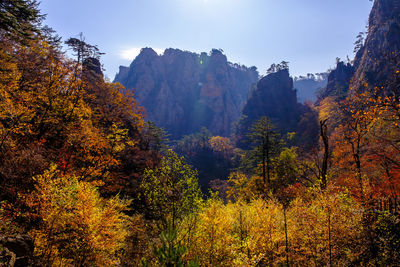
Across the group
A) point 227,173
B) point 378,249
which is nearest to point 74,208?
point 378,249

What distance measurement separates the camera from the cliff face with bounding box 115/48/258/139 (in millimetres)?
144875

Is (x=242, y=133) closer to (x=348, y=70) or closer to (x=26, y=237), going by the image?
(x=348, y=70)

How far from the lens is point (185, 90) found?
155250 millimetres

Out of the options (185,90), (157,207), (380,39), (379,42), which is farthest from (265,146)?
(185,90)

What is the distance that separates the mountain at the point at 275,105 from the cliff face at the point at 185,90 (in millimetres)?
36083

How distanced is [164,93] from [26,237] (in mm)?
144347

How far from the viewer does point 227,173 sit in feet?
248

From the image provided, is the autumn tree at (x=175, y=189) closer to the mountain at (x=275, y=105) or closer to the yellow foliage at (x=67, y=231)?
the yellow foliage at (x=67, y=231)

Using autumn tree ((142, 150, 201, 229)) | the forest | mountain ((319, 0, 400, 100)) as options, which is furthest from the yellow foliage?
mountain ((319, 0, 400, 100))

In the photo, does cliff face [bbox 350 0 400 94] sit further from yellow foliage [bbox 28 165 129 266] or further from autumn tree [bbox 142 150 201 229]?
yellow foliage [bbox 28 165 129 266]

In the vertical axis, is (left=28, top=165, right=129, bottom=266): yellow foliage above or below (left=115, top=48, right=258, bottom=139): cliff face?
Answer: below

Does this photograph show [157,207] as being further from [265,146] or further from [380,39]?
[380,39]

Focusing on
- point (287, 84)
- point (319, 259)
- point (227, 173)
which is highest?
point (287, 84)

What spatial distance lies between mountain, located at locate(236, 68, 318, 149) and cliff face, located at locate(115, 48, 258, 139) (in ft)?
118
